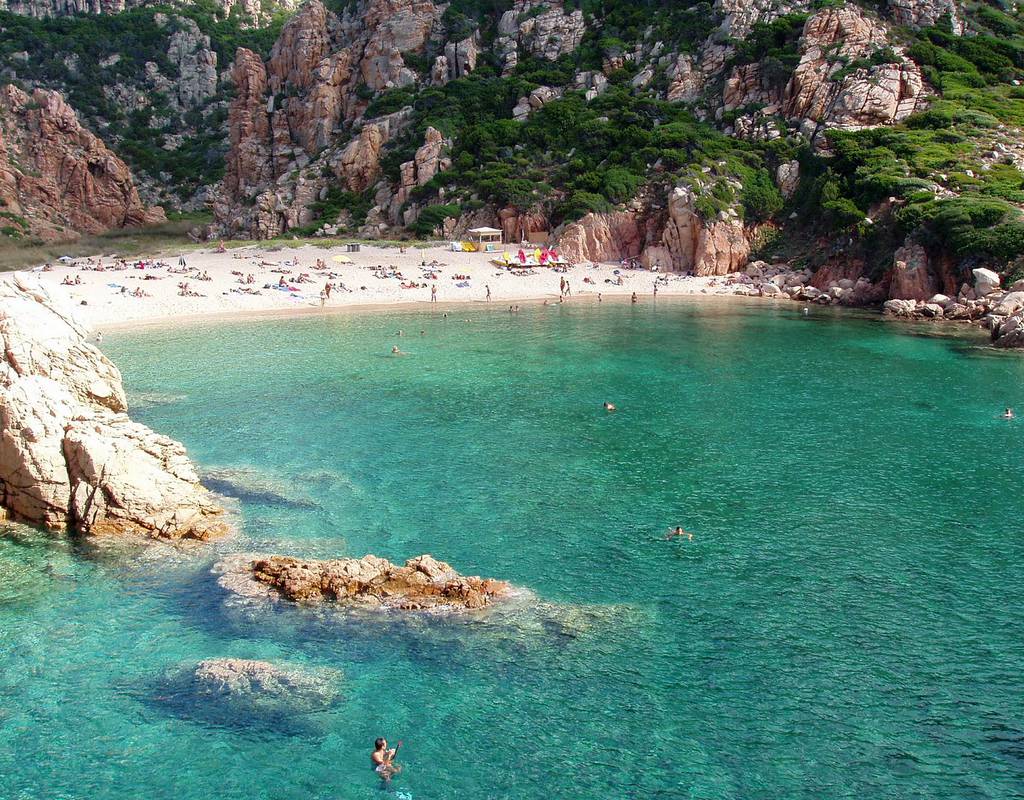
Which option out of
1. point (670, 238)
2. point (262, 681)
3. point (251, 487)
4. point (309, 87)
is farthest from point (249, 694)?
point (309, 87)

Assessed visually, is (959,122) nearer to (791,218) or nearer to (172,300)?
(791,218)

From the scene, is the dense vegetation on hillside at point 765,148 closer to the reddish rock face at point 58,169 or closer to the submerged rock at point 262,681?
the reddish rock face at point 58,169

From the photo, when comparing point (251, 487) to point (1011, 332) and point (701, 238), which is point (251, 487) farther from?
point (701, 238)

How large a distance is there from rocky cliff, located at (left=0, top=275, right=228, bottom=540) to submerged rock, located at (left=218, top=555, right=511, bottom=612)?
3.05 meters

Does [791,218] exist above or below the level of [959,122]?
below

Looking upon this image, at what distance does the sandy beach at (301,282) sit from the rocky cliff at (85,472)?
90.2 ft

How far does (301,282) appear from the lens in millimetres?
55656

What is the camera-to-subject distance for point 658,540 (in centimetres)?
1811

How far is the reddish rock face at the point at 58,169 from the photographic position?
83562mm

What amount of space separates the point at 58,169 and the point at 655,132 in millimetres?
63775

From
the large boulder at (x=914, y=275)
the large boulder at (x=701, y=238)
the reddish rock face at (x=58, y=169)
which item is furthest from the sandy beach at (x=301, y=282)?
the reddish rock face at (x=58, y=169)

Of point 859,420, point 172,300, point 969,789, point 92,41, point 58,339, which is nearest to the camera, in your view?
point 969,789

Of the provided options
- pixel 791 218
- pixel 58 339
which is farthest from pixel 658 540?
pixel 791 218

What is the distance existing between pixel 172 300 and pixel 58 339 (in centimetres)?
2992
